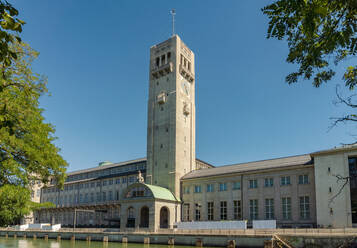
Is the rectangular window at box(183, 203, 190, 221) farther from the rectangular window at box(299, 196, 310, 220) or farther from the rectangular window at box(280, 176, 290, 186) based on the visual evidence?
the rectangular window at box(299, 196, 310, 220)

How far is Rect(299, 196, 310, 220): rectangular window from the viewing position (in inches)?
2001

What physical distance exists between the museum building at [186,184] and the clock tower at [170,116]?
0.22 m

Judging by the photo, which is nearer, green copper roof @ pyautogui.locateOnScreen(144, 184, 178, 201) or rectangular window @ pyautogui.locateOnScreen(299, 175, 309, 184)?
rectangular window @ pyautogui.locateOnScreen(299, 175, 309, 184)

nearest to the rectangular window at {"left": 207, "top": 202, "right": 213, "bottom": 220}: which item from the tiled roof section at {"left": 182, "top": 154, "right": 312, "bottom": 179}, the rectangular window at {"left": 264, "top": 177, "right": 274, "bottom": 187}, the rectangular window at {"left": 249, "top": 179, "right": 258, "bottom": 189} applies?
the tiled roof section at {"left": 182, "top": 154, "right": 312, "bottom": 179}

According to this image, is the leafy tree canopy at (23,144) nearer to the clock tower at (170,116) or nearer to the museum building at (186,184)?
the museum building at (186,184)

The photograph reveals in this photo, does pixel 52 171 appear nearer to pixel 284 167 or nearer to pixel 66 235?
pixel 284 167

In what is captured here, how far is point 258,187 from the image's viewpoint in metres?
57.2

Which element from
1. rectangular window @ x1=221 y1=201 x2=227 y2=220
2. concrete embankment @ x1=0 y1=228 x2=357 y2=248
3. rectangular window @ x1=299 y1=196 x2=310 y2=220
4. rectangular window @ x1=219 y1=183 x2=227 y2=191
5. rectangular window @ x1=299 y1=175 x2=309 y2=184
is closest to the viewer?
concrete embankment @ x1=0 y1=228 x2=357 y2=248

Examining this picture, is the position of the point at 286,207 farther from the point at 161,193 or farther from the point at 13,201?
the point at 13,201

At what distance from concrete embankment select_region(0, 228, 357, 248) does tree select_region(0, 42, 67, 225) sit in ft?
90.3

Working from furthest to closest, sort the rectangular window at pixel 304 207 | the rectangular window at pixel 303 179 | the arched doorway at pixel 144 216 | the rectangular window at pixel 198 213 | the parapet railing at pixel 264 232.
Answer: the arched doorway at pixel 144 216 → the rectangular window at pixel 198 213 → the rectangular window at pixel 303 179 → the rectangular window at pixel 304 207 → the parapet railing at pixel 264 232

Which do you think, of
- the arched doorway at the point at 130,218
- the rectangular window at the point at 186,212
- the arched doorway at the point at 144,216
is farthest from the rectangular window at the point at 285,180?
the arched doorway at the point at 130,218

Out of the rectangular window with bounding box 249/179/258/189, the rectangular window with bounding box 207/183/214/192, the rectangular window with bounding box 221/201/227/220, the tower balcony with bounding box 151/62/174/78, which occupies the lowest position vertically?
the rectangular window with bounding box 221/201/227/220

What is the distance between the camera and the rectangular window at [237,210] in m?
58.4
